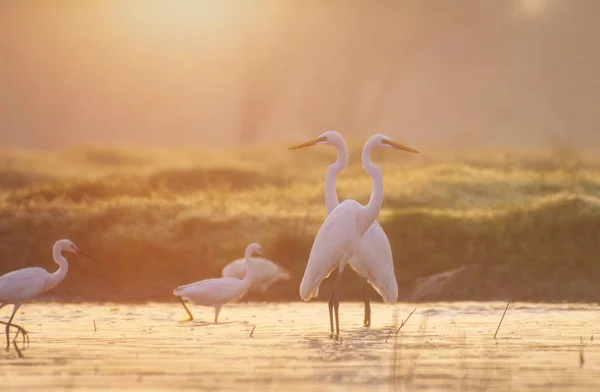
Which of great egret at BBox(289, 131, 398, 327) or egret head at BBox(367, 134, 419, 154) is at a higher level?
egret head at BBox(367, 134, 419, 154)

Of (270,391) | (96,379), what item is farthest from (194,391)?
(96,379)

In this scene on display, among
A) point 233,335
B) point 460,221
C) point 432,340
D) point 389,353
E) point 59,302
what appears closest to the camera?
point 389,353

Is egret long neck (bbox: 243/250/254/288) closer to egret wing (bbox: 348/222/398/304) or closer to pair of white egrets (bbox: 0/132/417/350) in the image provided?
pair of white egrets (bbox: 0/132/417/350)

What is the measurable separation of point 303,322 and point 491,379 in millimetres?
6170

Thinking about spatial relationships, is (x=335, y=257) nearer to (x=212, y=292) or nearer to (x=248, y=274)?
(x=212, y=292)

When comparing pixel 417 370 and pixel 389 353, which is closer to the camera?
pixel 417 370

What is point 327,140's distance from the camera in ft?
44.7

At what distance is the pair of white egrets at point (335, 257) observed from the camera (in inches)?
463

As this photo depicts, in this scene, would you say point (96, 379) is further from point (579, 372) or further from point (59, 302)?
point (59, 302)

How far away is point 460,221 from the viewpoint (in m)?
23.0

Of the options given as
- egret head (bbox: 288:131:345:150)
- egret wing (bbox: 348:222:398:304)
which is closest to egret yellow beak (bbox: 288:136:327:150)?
egret head (bbox: 288:131:345:150)

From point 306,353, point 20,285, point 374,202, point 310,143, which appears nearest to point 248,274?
point 310,143

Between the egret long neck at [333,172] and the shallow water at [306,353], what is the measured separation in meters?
1.49

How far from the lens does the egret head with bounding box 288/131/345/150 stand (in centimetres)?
1349
